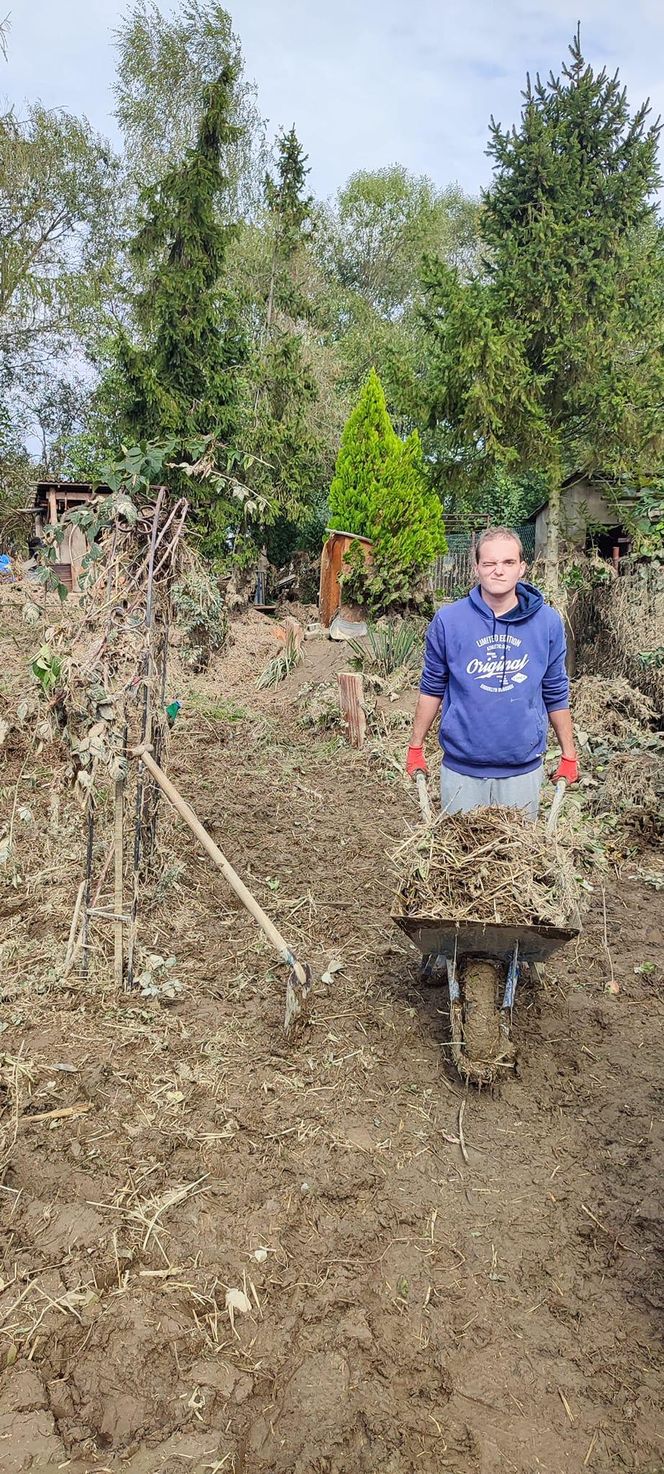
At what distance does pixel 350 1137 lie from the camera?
3061 mm

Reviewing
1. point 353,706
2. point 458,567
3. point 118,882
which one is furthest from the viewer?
point 458,567

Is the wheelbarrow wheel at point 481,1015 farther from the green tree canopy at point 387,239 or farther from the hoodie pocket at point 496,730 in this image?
the green tree canopy at point 387,239

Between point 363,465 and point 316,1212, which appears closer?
point 316,1212

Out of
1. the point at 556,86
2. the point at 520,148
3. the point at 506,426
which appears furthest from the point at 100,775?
the point at 556,86

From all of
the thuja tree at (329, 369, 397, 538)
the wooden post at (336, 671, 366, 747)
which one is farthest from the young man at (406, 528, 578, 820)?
the thuja tree at (329, 369, 397, 538)

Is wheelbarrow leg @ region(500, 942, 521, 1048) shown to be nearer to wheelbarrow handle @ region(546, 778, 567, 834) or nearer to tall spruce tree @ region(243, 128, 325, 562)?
wheelbarrow handle @ region(546, 778, 567, 834)

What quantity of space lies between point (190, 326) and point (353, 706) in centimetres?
1197

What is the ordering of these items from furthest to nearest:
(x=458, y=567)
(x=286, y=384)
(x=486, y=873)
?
1. (x=286, y=384)
2. (x=458, y=567)
3. (x=486, y=873)

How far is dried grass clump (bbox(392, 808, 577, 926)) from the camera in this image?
2914 millimetres

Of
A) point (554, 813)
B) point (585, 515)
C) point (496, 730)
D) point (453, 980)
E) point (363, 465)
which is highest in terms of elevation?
point (363, 465)

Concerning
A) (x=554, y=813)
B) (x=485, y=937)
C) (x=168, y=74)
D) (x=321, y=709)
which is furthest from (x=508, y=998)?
(x=168, y=74)

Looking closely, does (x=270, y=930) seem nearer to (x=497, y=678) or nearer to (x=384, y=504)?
(x=497, y=678)

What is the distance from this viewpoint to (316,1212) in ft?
8.89

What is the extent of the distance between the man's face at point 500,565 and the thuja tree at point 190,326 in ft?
46.4
